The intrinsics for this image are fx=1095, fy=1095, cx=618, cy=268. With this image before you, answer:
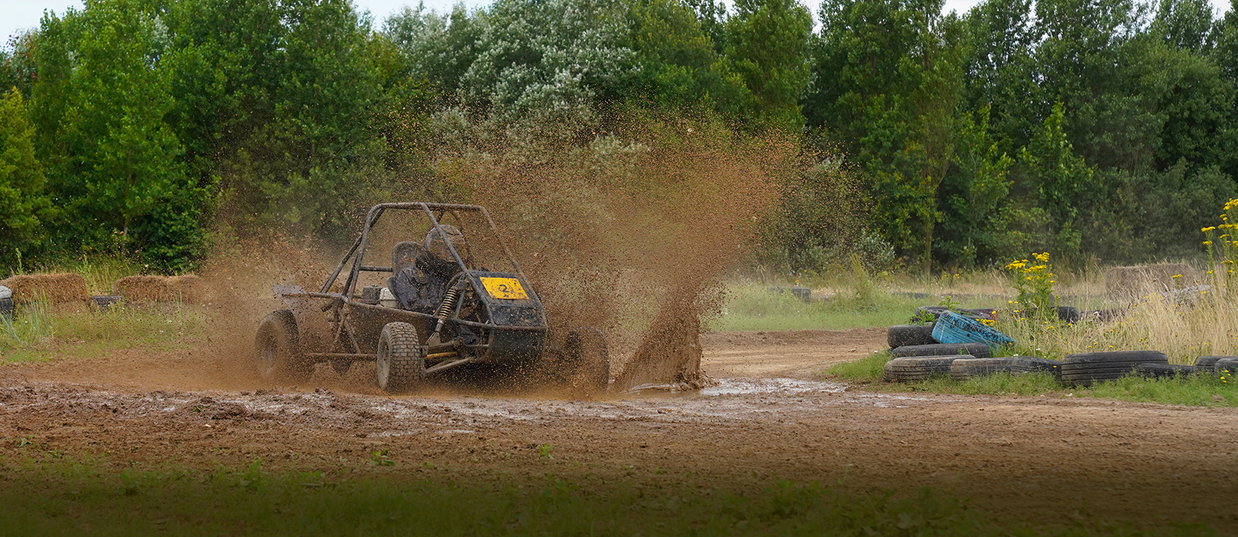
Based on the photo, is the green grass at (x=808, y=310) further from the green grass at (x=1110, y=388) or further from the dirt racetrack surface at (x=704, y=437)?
the dirt racetrack surface at (x=704, y=437)

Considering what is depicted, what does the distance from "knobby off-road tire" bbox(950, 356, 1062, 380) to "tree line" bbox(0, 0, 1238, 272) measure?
38.2ft

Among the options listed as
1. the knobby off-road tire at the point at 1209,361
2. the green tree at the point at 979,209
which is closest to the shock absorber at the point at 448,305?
the knobby off-road tire at the point at 1209,361

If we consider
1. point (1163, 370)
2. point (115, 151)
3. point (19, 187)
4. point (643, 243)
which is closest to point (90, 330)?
point (643, 243)

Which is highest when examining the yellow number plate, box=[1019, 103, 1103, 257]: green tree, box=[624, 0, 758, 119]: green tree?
box=[624, 0, 758, 119]: green tree

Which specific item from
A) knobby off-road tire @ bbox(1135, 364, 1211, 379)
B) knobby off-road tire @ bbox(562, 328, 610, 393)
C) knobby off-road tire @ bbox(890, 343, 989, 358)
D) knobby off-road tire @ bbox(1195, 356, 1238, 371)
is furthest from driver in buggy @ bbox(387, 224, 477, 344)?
knobby off-road tire @ bbox(1195, 356, 1238, 371)

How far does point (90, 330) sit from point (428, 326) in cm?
811

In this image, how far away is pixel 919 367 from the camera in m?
11.6

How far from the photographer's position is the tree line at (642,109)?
27703mm

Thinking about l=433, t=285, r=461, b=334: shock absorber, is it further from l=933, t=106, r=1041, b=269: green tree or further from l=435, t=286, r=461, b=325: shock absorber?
l=933, t=106, r=1041, b=269: green tree

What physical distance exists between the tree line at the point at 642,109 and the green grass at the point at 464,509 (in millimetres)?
15108

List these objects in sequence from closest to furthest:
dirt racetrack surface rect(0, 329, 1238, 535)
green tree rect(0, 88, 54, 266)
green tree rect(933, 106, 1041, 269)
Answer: dirt racetrack surface rect(0, 329, 1238, 535)
green tree rect(0, 88, 54, 266)
green tree rect(933, 106, 1041, 269)

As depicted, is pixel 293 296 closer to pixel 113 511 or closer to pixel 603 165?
pixel 113 511

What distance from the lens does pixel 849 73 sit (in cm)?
3925

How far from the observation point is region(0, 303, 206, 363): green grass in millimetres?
15008
